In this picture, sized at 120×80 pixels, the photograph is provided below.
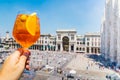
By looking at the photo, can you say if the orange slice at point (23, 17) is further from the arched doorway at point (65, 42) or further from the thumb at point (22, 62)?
the arched doorway at point (65, 42)

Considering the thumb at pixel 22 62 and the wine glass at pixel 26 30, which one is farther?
the wine glass at pixel 26 30

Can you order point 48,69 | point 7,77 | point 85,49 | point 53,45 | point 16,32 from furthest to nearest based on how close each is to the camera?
point 53,45, point 85,49, point 48,69, point 16,32, point 7,77

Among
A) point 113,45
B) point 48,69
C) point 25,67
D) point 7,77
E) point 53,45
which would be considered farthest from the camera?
point 53,45

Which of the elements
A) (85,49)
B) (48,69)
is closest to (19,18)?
(48,69)

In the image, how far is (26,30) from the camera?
1819mm

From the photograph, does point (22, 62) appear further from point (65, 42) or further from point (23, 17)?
point (65, 42)

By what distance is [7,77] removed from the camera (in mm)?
1531

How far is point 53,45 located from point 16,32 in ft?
315

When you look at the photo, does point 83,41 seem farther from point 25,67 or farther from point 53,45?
point 25,67

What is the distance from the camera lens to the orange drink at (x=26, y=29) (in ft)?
6.02

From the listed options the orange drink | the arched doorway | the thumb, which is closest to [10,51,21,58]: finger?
the thumb

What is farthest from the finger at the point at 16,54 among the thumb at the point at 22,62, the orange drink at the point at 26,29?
the orange drink at the point at 26,29

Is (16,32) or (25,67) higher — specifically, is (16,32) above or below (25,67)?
above

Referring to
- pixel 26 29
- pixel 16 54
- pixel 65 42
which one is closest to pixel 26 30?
pixel 26 29
